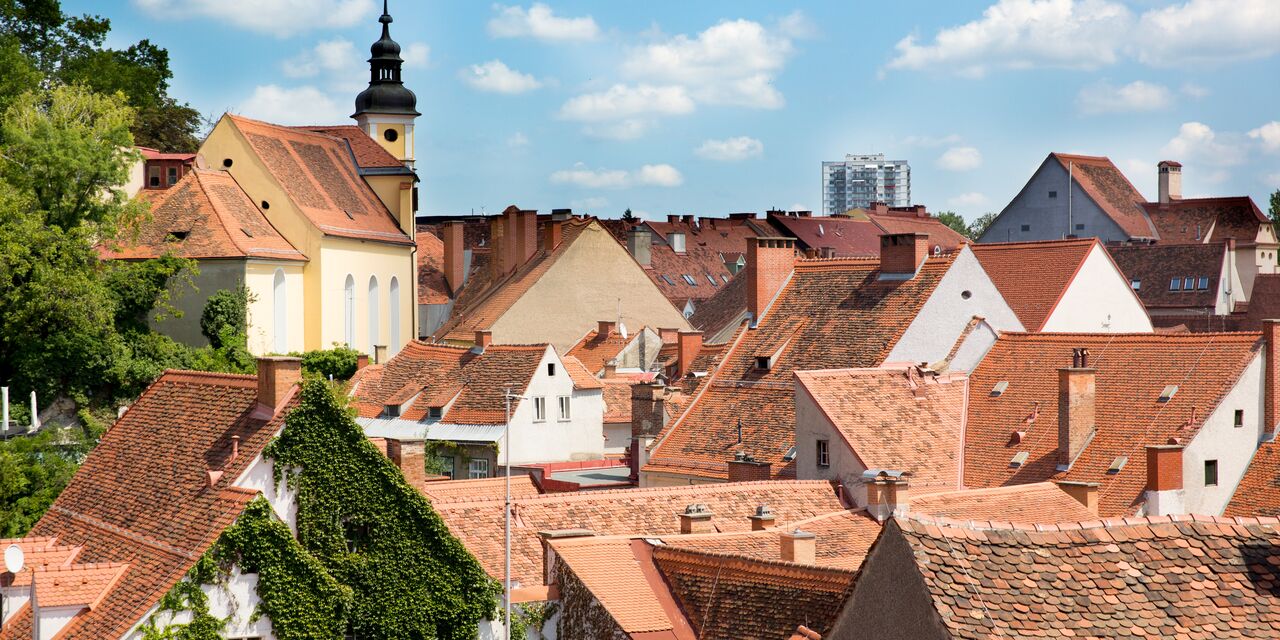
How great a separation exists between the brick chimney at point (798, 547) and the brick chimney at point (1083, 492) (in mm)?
10135

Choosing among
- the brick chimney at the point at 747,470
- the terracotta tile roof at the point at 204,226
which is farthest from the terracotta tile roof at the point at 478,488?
the terracotta tile roof at the point at 204,226

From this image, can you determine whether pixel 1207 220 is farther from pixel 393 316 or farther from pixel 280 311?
pixel 280 311

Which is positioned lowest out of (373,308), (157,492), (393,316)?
(157,492)

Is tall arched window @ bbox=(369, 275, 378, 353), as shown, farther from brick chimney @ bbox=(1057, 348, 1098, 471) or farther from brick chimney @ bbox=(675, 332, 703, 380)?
brick chimney @ bbox=(1057, 348, 1098, 471)

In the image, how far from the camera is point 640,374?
66.8 m

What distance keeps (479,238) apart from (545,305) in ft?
80.3

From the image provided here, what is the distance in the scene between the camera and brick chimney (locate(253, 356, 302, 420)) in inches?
1000

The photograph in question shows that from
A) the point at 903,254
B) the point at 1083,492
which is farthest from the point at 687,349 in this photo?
the point at 1083,492

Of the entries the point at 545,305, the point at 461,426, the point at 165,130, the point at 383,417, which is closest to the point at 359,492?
the point at 461,426

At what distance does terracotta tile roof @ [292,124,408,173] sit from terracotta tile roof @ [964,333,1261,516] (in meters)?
44.9

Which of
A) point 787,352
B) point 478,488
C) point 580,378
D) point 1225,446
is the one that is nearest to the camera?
point 478,488

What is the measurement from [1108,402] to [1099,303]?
47.7 feet

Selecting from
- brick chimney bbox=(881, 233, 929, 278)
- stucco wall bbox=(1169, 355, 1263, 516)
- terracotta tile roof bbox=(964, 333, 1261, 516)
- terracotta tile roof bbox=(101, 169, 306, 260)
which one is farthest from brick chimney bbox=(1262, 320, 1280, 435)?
terracotta tile roof bbox=(101, 169, 306, 260)

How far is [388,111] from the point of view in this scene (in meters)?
89.8
